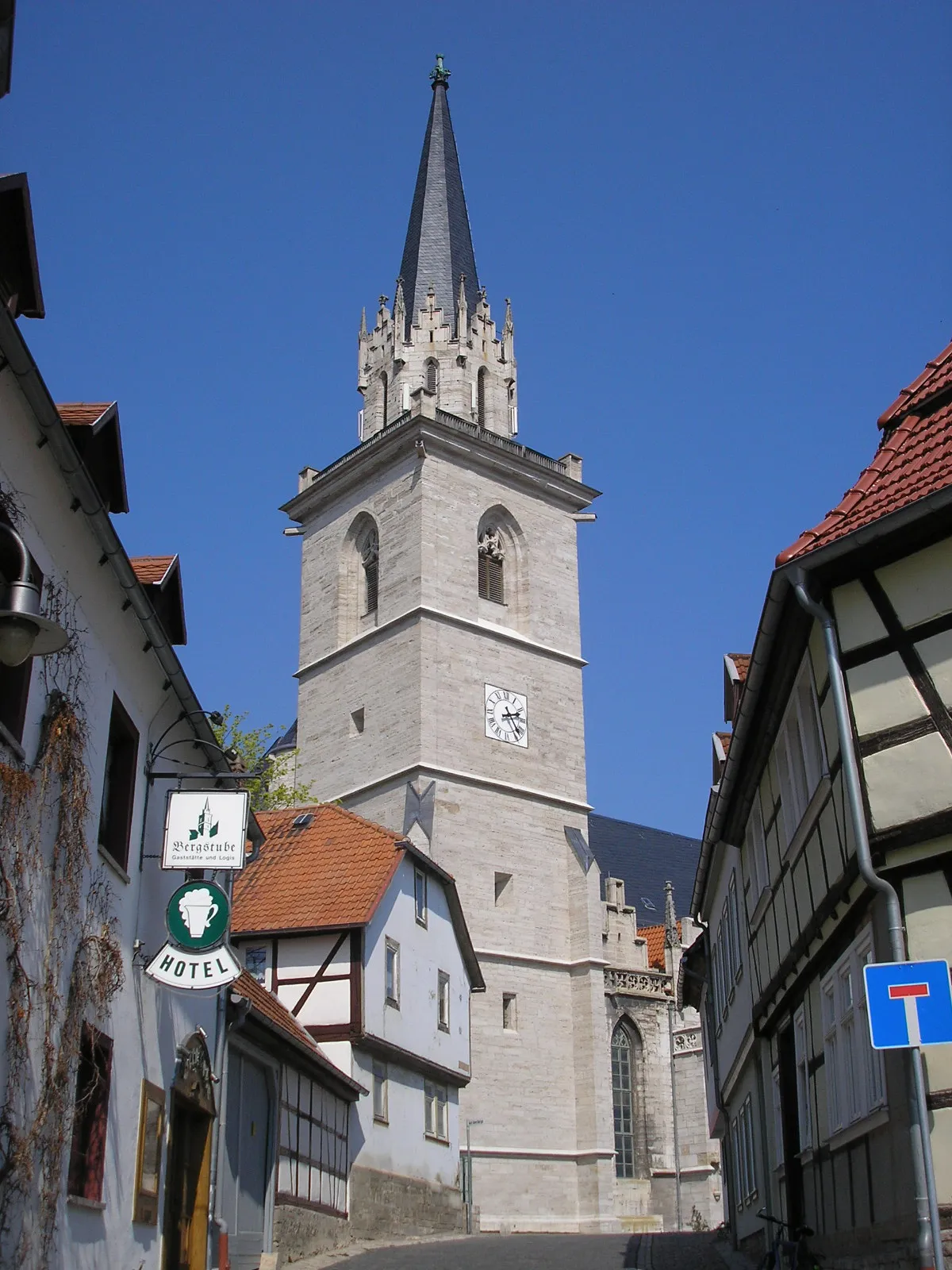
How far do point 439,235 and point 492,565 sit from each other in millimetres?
11888

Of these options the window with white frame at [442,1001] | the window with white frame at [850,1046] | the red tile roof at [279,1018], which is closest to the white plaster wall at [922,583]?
the window with white frame at [850,1046]

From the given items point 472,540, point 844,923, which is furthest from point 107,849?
point 472,540

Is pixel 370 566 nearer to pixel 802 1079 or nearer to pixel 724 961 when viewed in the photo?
pixel 724 961

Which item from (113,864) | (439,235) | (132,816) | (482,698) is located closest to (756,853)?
(132,816)

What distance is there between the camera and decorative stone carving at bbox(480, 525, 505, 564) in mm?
38250

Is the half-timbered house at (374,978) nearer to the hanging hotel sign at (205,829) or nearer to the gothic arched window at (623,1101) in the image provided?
the hanging hotel sign at (205,829)

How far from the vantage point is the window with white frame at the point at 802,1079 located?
35.2ft

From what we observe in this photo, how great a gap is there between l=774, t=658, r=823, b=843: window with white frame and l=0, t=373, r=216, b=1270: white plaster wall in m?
4.32

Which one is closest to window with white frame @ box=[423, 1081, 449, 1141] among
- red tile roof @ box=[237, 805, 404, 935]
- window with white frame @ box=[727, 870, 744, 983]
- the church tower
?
red tile roof @ box=[237, 805, 404, 935]

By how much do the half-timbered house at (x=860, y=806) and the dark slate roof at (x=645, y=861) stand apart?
34762mm

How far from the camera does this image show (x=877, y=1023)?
6520 mm

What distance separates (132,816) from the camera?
10.3m

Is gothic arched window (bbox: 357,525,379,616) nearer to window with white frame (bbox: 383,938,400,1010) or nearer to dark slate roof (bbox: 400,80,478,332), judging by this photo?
dark slate roof (bbox: 400,80,478,332)

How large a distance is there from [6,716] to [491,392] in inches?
1371
